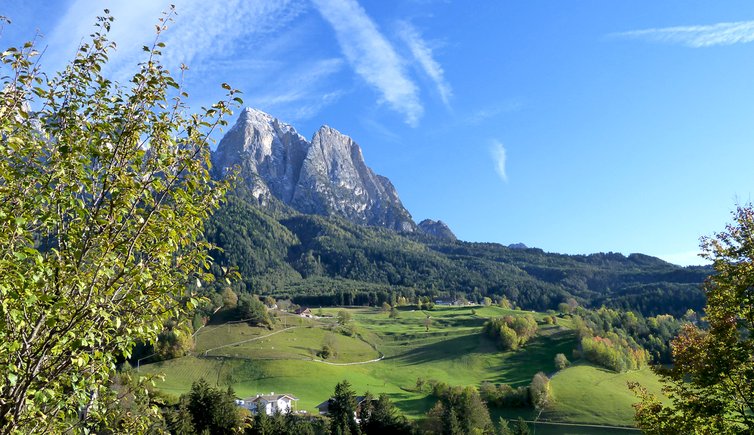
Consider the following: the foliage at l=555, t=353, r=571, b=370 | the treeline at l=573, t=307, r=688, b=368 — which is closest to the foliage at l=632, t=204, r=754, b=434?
the foliage at l=555, t=353, r=571, b=370

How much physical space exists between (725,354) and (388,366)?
13325 centimetres

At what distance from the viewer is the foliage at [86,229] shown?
7.04m

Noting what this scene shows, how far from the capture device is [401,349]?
16362cm

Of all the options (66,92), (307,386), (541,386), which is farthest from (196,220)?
(307,386)

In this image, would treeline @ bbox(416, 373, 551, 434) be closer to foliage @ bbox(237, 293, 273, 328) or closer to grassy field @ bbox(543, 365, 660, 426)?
grassy field @ bbox(543, 365, 660, 426)

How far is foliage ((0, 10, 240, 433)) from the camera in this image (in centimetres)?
704

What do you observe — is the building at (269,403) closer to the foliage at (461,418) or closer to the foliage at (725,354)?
the foliage at (461,418)

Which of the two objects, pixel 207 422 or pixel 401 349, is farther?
pixel 401 349

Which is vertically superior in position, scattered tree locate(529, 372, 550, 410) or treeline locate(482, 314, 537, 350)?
treeline locate(482, 314, 537, 350)

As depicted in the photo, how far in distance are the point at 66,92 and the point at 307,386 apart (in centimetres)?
11766

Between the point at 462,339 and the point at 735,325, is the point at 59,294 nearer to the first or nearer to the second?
the point at 735,325

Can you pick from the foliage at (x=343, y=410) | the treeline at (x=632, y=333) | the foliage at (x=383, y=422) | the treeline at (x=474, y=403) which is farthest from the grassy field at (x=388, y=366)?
the foliage at (x=343, y=410)

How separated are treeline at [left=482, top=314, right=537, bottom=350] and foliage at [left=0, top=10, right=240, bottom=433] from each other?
157732 millimetres

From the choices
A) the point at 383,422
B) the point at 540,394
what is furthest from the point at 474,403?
the point at 540,394
